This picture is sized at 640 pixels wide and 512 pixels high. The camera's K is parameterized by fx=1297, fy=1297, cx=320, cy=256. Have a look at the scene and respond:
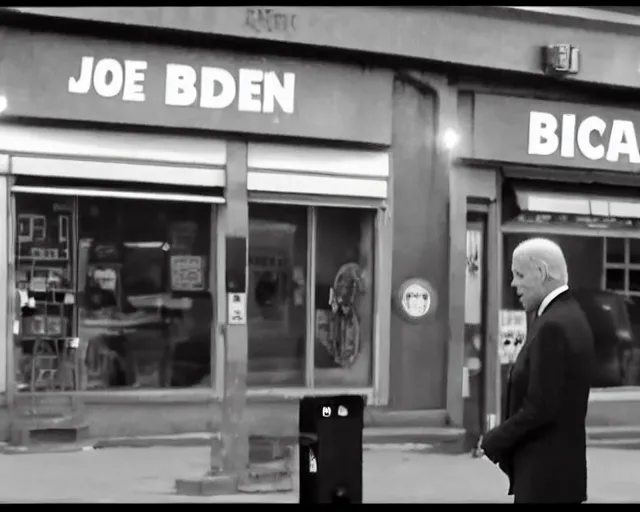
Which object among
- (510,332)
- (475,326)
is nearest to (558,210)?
(510,332)

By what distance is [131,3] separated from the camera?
37.3 ft

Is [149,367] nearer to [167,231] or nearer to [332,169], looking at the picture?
[167,231]

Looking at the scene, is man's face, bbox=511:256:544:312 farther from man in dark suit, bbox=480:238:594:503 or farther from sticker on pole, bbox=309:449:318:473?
sticker on pole, bbox=309:449:318:473

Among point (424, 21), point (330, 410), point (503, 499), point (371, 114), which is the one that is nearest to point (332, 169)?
point (371, 114)

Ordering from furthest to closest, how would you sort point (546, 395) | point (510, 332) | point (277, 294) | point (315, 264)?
point (510, 332), point (315, 264), point (277, 294), point (546, 395)

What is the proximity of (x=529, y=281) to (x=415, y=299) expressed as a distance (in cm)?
734

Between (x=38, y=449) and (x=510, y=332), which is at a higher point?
(x=510, y=332)

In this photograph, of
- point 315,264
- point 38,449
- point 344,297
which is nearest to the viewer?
point 38,449

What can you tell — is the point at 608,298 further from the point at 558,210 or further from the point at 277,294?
the point at 277,294

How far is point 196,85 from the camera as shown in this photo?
11961 millimetres

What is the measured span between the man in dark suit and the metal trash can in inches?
62.5

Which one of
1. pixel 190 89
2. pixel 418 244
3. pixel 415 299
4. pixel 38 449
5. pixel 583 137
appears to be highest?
pixel 190 89

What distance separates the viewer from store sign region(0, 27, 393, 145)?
446 inches

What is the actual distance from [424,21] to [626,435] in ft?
16.6
